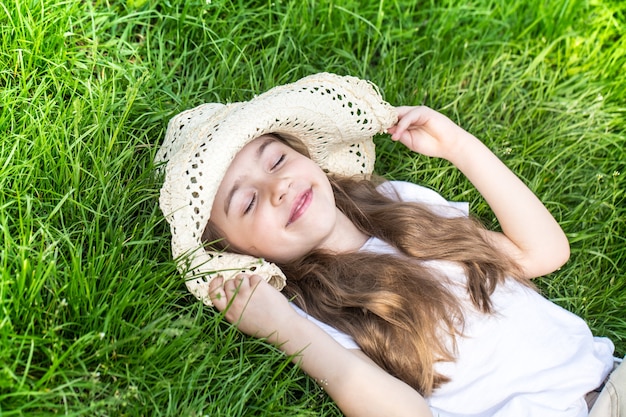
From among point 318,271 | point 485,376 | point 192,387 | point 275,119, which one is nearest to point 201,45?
point 275,119

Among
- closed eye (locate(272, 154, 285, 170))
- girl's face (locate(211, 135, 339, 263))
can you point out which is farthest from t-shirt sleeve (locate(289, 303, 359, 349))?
closed eye (locate(272, 154, 285, 170))

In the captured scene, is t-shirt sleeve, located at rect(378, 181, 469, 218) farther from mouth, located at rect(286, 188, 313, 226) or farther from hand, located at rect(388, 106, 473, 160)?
mouth, located at rect(286, 188, 313, 226)

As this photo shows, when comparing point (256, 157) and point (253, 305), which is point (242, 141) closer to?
point (256, 157)

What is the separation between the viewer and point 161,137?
312 centimetres

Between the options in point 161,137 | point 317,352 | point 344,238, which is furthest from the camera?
point 161,137

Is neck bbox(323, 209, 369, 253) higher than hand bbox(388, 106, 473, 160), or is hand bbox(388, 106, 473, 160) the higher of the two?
hand bbox(388, 106, 473, 160)

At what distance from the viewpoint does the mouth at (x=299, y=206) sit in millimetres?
2645

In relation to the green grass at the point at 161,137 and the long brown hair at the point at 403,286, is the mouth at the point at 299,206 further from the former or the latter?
the green grass at the point at 161,137

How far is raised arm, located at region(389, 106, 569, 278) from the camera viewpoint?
2971 mm

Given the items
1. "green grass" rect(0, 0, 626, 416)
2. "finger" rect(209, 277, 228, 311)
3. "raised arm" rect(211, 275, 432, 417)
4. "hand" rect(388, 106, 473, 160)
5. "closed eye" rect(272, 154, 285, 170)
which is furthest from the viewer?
"hand" rect(388, 106, 473, 160)

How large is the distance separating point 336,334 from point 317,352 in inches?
8.2

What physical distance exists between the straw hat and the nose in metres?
0.18

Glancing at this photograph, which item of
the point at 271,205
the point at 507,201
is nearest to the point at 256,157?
the point at 271,205

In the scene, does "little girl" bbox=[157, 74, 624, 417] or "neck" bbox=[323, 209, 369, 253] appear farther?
"neck" bbox=[323, 209, 369, 253]
